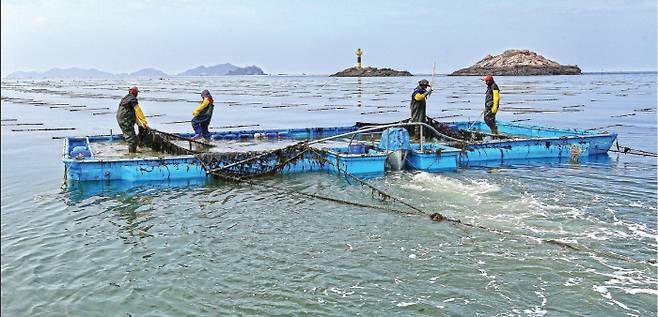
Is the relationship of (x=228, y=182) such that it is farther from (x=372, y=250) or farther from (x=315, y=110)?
(x=315, y=110)

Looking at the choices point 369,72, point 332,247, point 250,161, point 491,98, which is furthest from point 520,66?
point 332,247

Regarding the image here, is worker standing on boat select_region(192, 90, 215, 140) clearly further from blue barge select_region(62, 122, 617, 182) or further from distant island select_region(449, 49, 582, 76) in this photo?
distant island select_region(449, 49, 582, 76)

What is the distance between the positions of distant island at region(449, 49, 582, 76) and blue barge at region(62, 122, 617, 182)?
128 metres

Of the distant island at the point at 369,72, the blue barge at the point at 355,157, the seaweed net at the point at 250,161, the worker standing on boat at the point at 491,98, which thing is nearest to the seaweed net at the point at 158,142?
the blue barge at the point at 355,157

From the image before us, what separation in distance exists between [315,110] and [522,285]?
31299mm

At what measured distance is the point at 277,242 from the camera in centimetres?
873

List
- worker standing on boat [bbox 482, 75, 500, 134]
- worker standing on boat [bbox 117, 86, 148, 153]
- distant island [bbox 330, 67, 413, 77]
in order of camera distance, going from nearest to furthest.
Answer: worker standing on boat [bbox 117, 86, 148, 153] < worker standing on boat [bbox 482, 75, 500, 134] < distant island [bbox 330, 67, 413, 77]

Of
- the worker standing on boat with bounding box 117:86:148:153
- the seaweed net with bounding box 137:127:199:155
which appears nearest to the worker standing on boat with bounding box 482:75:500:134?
the seaweed net with bounding box 137:127:199:155

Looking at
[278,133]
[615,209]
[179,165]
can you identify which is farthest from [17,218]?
[615,209]

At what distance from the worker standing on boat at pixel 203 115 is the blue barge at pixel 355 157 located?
2.68 ft

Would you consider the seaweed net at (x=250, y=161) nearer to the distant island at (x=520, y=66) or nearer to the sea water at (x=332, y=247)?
the sea water at (x=332, y=247)

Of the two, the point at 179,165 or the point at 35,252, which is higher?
the point at 179,165

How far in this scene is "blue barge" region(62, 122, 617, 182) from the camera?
494 inches

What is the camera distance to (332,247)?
847 cm
